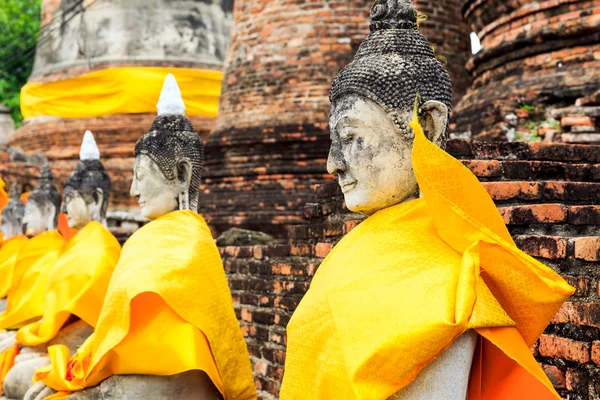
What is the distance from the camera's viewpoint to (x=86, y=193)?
527 cm

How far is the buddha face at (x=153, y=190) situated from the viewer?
3.87m

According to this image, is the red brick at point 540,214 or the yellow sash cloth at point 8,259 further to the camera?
the yellow sash cloth at point 8,259

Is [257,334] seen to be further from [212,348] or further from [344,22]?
[344,22]

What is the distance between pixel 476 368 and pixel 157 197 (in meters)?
2.04

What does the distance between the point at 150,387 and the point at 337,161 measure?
56.3 inches

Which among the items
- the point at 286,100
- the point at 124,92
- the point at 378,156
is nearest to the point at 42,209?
the point at 286,100

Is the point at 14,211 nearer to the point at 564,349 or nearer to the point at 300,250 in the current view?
the point at 300,250

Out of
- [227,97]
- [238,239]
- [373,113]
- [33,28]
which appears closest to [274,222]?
[238,239]

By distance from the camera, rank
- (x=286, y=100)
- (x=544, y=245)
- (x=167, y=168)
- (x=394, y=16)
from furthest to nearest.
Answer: (x=286, y=100)
(x=167, y=168)
(x=544, y=245)
(x=394, y=16)

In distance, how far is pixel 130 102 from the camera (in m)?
13.1

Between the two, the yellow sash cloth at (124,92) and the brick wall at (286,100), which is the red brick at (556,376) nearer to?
the brick wall at (286,100)

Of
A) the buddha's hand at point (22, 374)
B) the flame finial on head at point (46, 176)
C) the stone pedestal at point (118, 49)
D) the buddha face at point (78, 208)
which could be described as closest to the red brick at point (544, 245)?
the buddha's hand at point (22, 374)

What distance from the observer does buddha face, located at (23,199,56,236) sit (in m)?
6.88

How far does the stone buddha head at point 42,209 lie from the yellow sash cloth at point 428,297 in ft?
16.5
